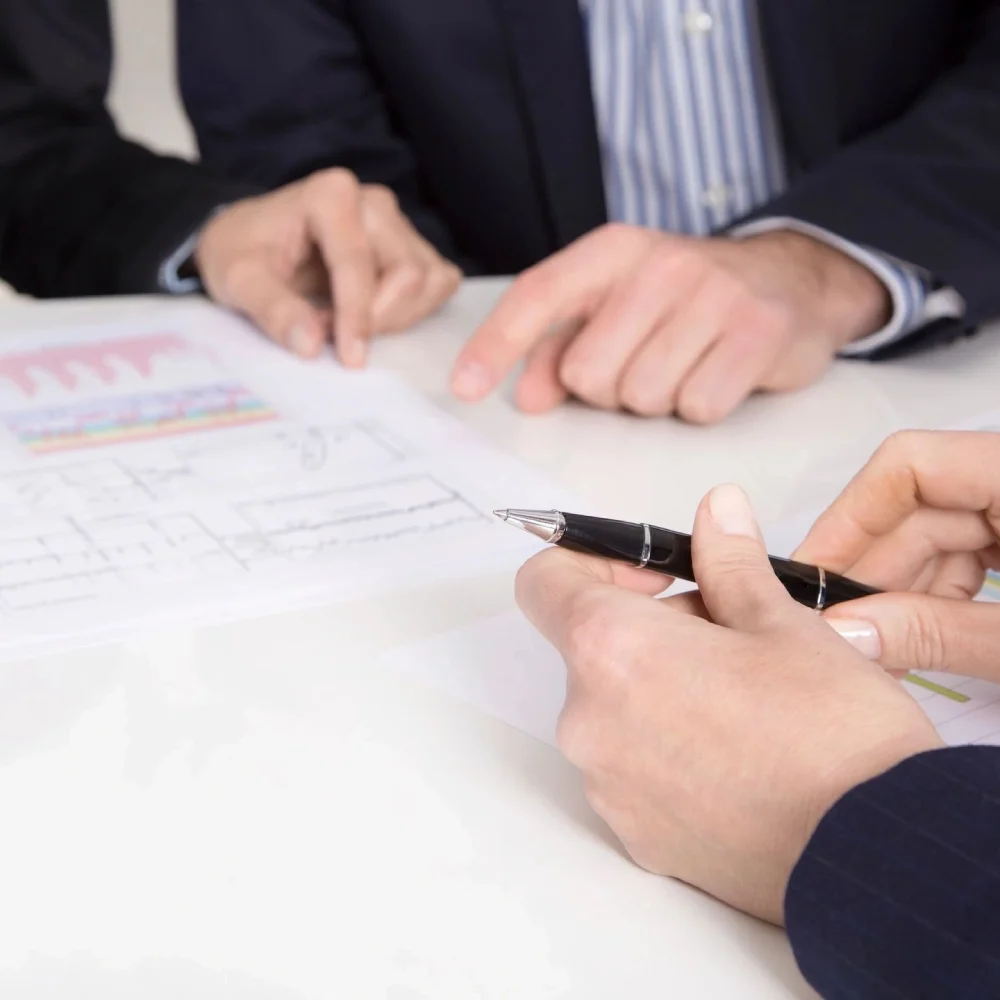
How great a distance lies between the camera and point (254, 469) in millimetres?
763

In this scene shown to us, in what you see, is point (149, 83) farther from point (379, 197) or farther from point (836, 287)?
point (836, 287)

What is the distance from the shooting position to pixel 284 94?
132 cm

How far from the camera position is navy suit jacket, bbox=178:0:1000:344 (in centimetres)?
116

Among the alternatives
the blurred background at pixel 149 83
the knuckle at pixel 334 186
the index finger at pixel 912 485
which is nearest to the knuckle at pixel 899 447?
the index finger at pixel 912 485

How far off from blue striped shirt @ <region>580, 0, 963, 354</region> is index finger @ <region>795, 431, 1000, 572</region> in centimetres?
72

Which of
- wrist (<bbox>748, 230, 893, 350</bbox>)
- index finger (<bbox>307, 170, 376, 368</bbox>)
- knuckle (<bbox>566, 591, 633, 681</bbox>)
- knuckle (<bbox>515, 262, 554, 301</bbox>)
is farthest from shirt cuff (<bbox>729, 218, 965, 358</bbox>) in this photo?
knuckle (<bbox>566, 591, 633, 681</bbox>)

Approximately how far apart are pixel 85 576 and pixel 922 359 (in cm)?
63

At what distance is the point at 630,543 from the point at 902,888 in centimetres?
17

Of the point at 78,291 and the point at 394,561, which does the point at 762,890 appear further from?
the point at 78,291

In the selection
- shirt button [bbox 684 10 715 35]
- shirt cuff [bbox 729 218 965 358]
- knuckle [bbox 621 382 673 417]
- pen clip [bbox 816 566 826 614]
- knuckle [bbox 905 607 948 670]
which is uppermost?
shirt button [bbox 684 10 715 35]

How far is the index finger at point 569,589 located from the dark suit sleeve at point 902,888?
0.11m

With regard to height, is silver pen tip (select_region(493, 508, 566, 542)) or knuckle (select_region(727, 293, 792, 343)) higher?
silver pen tip (select_region(493, 508, 566, 542))

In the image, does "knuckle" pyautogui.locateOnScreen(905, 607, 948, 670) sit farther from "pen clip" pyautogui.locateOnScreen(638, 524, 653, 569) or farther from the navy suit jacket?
the navy suit jacket

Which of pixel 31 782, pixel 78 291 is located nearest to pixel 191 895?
pixel 31 782
